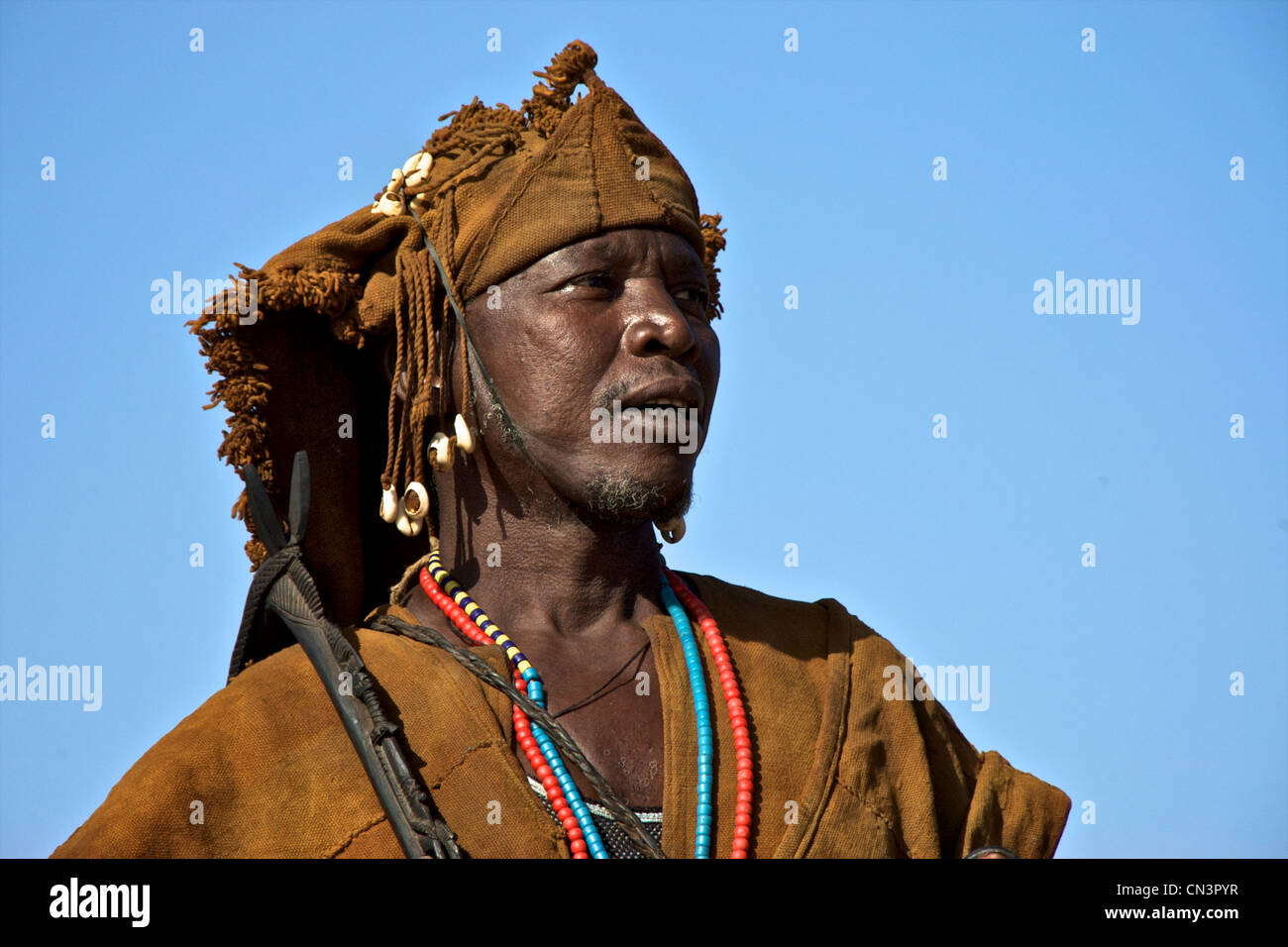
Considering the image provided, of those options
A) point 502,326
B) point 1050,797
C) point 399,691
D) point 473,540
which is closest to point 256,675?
point 399,691

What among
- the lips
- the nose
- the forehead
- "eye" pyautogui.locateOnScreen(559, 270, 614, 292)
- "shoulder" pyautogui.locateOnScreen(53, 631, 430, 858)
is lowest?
"shoulder" pyautogui.locateOnScreen(53, 631, 430, 858)

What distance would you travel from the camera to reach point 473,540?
17.8ft

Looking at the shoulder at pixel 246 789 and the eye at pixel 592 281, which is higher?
the eye at pixel 592 281

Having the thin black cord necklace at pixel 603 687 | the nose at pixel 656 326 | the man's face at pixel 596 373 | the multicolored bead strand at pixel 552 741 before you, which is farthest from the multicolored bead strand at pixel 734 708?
the nose at pixel 656 326

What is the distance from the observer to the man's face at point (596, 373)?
5.11m

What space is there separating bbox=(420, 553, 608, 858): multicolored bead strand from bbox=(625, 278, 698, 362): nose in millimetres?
914

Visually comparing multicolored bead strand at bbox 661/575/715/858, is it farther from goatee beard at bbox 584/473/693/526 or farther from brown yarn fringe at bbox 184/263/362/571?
brown yarn fringe at bbox 184/263/362/571

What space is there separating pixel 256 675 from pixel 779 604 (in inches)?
68.6

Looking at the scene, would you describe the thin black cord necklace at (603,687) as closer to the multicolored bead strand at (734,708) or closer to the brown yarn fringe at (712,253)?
the multicolored bead strand at (734,708)

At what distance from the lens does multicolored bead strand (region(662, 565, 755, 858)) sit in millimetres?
4871

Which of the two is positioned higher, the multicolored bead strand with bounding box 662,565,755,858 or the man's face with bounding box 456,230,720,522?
the man's face with bounding box 456,230,720,522

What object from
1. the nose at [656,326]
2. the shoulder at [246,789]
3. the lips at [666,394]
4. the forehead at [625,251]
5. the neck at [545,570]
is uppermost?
the forehead at [625,251]

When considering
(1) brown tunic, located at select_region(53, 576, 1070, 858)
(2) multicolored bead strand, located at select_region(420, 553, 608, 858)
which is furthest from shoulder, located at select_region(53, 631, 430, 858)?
(2) multicolored bead strand, located at select_region(420, 553, 608, 858)
